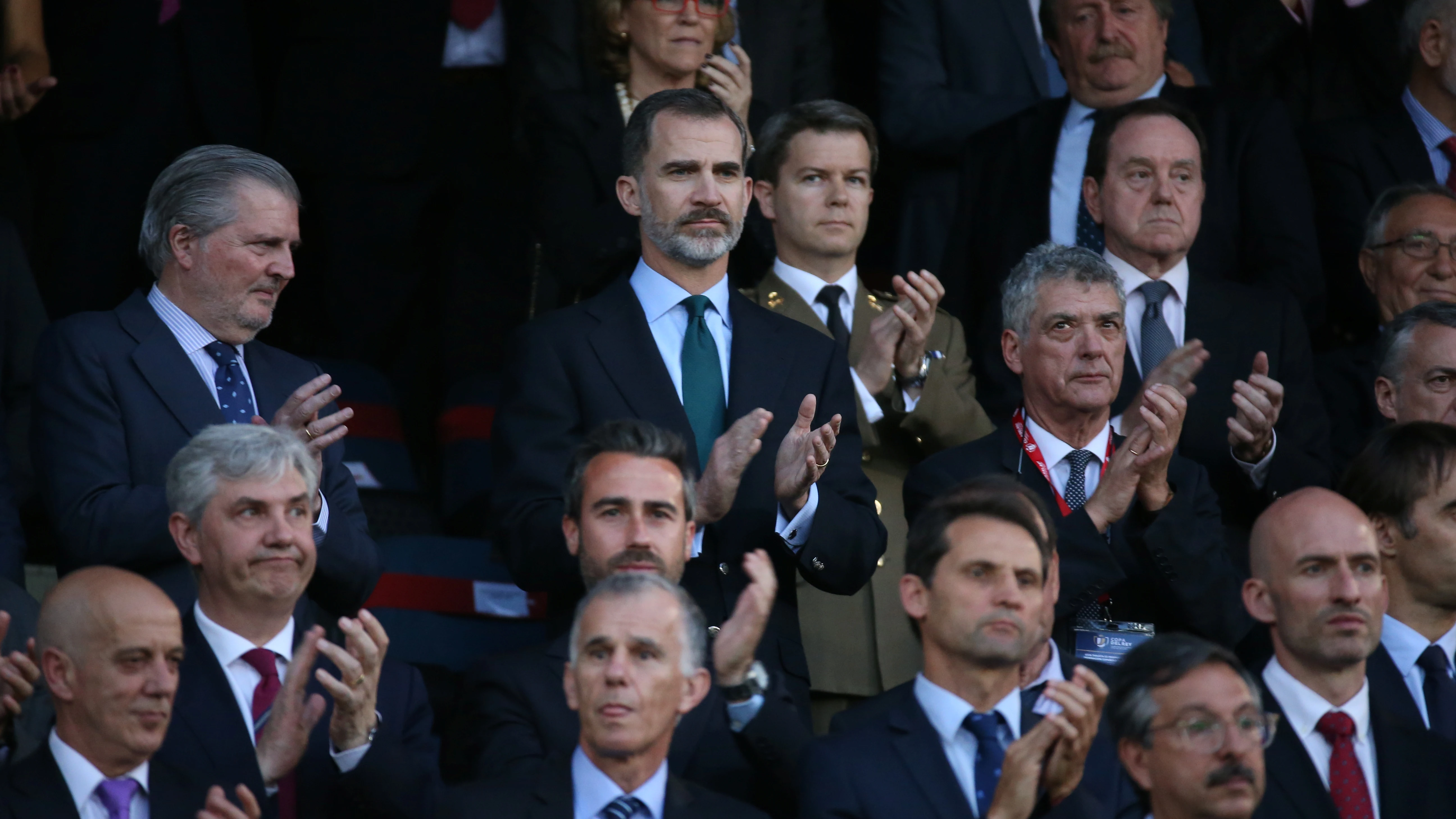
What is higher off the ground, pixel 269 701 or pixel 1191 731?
pixel 1191 731

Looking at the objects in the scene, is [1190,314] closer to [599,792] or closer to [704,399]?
[704,399]

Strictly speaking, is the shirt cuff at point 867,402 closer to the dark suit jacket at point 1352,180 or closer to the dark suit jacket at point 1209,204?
the dark suit jacket at point 1209,204

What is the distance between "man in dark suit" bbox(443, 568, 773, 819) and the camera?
12.3ft

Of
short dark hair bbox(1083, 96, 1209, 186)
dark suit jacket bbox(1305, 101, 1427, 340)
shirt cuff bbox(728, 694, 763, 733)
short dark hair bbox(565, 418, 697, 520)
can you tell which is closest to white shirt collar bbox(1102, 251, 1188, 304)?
short dark hair bbox(1083, 96, 1209, 186)

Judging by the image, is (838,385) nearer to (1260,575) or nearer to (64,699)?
(1260,575)

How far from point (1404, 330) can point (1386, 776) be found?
154 cm

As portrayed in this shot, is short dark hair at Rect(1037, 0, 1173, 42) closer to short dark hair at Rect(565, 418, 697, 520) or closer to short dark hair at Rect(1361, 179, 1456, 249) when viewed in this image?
short dark hair at Rect(1361, 179, 1456, 249)

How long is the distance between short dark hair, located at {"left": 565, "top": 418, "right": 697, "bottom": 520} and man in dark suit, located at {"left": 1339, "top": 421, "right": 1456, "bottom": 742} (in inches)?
59.5

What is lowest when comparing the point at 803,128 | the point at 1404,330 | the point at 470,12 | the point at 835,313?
the point at 835,313

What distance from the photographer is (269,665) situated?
4051 mm

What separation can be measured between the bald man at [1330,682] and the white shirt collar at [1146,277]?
1122 mm

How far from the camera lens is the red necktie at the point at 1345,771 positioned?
4.18 m

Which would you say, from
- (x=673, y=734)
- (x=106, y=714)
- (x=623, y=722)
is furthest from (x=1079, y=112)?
(x=106, y=714)

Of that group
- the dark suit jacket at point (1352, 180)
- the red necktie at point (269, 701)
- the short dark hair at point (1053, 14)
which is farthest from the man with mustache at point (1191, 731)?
the short dark hair at point (1053, 14)
